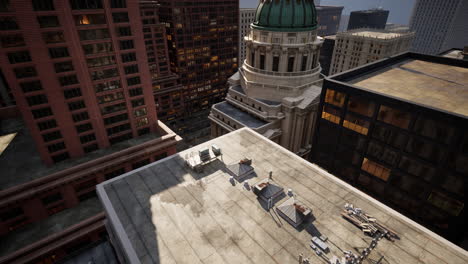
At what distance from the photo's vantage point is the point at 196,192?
104ft

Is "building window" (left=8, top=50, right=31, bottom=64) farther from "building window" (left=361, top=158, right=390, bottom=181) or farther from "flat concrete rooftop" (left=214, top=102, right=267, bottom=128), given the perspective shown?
"building window" (left=361, top=158, right=390, bottom=181)

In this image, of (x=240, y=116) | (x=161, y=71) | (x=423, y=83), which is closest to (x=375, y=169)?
(x=423, y=83)

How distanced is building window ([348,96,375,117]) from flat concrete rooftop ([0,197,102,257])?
52.8 m

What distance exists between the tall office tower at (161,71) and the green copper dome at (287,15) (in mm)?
54536

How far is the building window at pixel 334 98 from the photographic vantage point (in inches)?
1708

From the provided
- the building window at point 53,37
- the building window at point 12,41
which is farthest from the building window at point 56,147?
the building window at point 53,37

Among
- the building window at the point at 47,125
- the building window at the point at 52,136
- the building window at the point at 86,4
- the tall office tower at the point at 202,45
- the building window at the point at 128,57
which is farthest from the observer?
the tall office tower at the point at 202,45

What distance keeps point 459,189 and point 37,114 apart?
226ft

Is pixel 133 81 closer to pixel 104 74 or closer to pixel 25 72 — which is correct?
pixel 104 74

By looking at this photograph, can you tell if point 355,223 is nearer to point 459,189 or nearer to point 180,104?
point 459,189

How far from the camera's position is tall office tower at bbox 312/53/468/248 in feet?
111

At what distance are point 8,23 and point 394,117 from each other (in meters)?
61.7

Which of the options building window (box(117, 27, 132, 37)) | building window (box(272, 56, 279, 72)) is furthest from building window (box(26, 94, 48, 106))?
building window (box(272, 56, 279, 72))

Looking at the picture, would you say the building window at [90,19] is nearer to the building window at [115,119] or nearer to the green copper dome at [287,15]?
the building window at [115,119]
